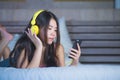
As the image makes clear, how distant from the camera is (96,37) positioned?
2811 millimetres

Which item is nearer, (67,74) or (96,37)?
(67,74)

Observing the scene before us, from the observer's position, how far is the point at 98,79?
0.97 m

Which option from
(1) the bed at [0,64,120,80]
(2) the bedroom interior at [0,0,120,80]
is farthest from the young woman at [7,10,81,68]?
(2) the bedroom interior at [0,0,120,80]

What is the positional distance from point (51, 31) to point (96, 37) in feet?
4.42

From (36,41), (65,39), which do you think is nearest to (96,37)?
(65,39)

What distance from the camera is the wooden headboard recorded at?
2650mm

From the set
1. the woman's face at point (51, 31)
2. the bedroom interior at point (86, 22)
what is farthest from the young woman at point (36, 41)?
the bedroom interior at point (86, 22)

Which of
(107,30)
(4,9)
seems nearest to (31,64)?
(107,30)

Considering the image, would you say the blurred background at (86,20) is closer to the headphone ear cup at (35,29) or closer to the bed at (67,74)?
the headphone ear cup at (35,29)

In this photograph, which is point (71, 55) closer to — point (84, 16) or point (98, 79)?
point (98, 79)

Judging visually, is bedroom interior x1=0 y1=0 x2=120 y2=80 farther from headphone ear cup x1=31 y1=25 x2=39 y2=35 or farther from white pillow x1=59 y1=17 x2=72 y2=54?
headphone ear cup x1=31 y1=25 x2=39 y2=35

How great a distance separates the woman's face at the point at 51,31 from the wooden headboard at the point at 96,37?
114 centimetres

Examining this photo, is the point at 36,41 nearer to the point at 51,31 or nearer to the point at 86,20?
the point at 51,31

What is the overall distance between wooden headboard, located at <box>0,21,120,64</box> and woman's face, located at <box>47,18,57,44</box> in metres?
1.14
